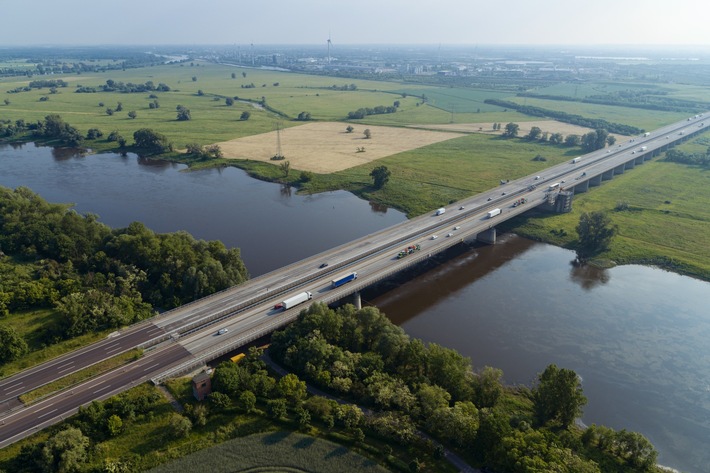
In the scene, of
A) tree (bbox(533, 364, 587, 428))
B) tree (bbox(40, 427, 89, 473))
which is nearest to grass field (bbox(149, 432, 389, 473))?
tree (bbox(40, 427, 89, 473))

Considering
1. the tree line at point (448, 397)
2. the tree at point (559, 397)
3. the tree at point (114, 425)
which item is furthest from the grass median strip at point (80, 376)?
the tree at point (559, 397)

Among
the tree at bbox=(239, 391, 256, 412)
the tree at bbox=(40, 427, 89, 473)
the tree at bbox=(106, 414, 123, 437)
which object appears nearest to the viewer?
the tree at bbox=(40, 427, 89, 473)

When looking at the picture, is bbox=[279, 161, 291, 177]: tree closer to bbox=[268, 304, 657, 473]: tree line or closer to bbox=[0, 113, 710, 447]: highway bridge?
bbox=[0, 113, 710, 447]: highway bridge

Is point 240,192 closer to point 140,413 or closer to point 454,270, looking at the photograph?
point 454,270

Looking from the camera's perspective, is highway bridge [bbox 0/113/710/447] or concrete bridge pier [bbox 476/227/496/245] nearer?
highway bridge [bbox 0/113/710/447]

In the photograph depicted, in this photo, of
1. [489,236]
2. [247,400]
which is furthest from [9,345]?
[489,236]

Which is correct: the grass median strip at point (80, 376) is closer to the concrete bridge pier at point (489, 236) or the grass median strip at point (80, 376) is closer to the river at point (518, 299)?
the river at point (518, 299)

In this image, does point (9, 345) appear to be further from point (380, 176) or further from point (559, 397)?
point (380, 176)
